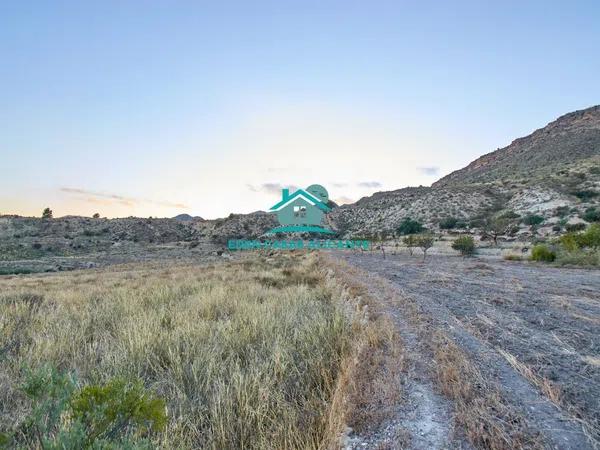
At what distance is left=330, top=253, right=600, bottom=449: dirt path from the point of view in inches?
96.9

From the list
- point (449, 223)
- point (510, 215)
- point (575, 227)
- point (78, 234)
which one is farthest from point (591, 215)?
point (78, 234)

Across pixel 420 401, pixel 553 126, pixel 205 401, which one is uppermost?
pixel 553 126

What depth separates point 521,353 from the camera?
3.90m

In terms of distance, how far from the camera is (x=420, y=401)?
9.27ft

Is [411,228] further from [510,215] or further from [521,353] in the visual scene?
[521,353]

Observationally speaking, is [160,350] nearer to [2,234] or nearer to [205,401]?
[205,401]

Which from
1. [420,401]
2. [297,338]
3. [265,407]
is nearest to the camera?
[420,401]

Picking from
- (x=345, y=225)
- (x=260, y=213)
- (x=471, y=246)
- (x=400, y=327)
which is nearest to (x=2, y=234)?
(x=260, y=213)

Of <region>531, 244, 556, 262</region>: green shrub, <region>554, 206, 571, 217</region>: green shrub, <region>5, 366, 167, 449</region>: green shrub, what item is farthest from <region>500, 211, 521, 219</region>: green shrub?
<region>5, 366, 167, 449</region>: green shrub

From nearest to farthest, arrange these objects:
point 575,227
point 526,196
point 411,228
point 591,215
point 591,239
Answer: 1. point 591,239
2. point 575,227
3. point 591,215
4. point 526,196
5. point 411,228

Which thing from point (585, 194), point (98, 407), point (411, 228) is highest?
point (585, 194)

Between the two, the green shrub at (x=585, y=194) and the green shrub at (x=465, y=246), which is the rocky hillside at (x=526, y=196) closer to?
the green shrub at (x=585, y=194)

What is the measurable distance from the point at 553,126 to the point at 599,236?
252 feet

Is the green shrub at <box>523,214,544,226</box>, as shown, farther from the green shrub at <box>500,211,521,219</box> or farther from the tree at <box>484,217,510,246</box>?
the green shrub at <box>500,211,521,219</box>
